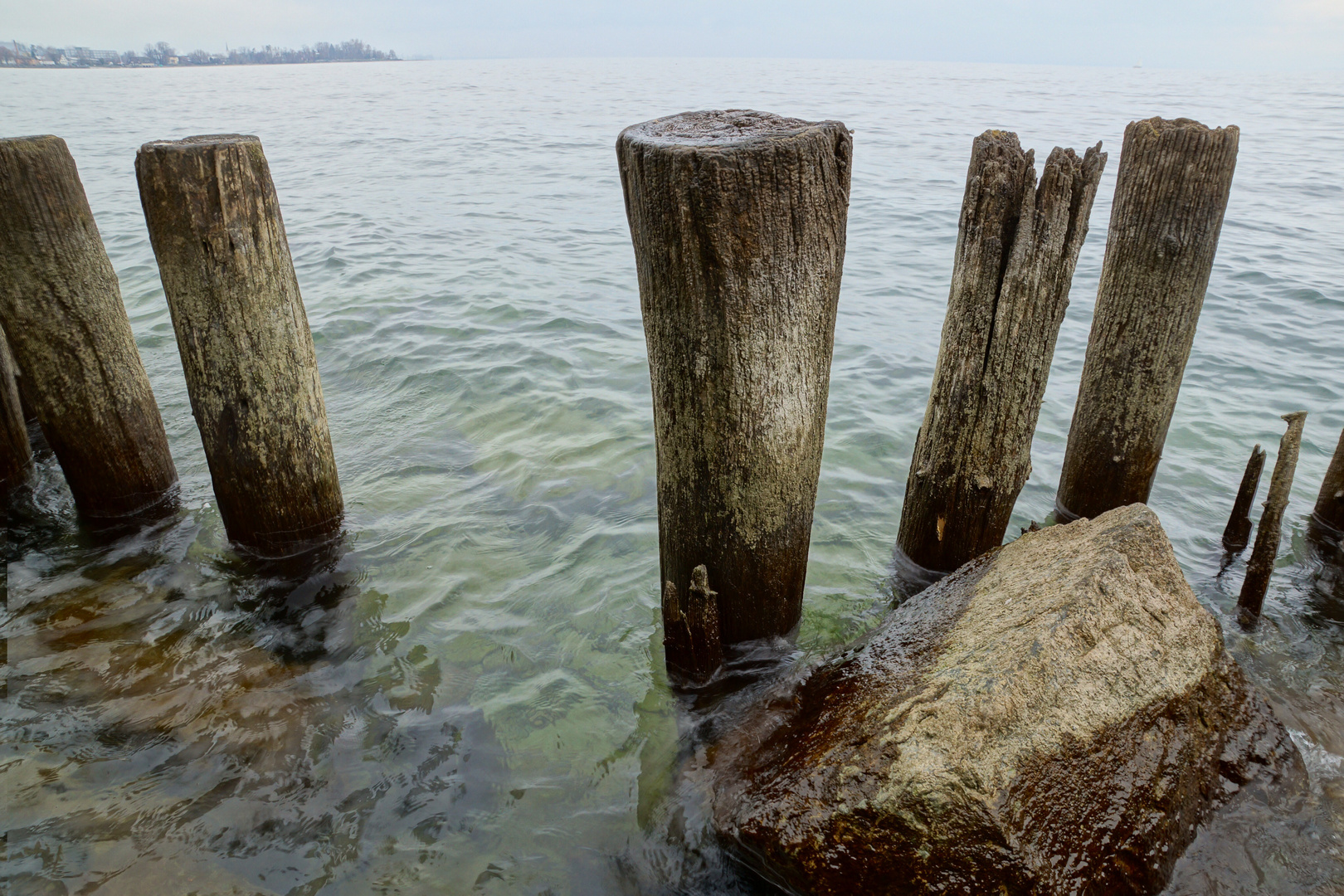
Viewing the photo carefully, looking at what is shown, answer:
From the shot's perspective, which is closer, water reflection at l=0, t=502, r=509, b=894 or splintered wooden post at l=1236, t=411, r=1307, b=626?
water reflection at l=0, t=502, r=509, b=894

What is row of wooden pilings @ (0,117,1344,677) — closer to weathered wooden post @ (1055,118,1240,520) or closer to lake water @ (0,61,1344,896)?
weathered wooden post @ (1055,118,1240,520)

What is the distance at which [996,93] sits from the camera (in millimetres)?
44625

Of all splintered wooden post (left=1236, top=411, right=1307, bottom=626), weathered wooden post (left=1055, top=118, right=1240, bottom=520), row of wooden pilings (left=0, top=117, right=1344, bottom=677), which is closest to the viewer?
row of wooden pilings (left=0, top=117, right=1344, bottom=677)

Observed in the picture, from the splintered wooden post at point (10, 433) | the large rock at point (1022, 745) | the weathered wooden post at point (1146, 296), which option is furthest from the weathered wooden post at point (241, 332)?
the weathered wooden post at point (1146, 296)

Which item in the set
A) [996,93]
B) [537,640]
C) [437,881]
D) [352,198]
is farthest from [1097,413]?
[996,93]

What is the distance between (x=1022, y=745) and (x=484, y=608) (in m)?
2.87

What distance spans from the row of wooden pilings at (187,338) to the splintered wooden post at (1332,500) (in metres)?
5.61

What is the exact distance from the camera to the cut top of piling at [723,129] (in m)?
2.25

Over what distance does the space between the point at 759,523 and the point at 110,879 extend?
2487mm

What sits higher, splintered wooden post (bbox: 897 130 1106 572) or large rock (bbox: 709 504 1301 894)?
splintered wooden post (bbox: 897 130 1106 572)

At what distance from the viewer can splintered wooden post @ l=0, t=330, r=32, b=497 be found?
4.72 m

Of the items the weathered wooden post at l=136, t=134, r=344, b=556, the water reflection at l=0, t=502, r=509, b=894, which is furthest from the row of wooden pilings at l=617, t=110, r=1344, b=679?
the weathered wooden post at l=136, t=134, r=344, b=556

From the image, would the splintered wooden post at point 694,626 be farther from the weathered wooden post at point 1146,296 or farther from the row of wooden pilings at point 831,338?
the weathered wooden post at point 1146,296

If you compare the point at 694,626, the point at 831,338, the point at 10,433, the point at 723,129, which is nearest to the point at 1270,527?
the point at 831,338
